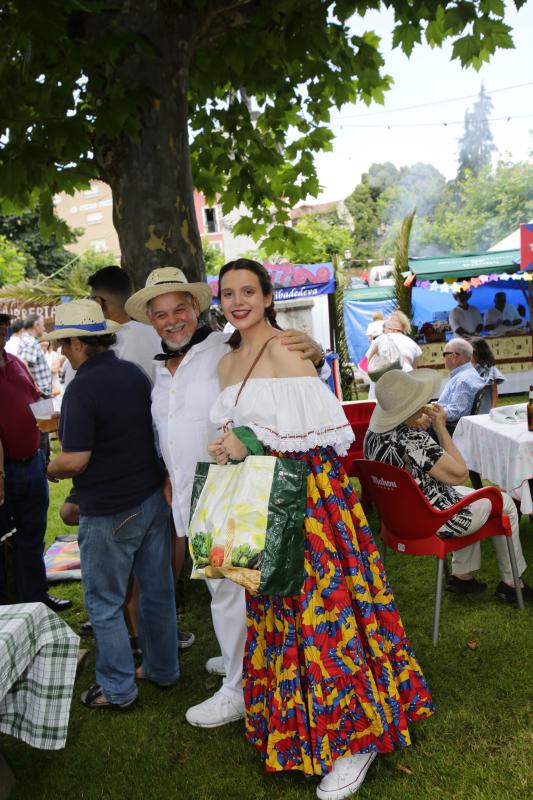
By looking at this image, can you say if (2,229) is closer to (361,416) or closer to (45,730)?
(361,416)

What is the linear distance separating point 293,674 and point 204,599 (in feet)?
7.35

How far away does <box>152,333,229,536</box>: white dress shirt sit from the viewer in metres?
3.00

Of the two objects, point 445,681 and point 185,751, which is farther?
point 445,681

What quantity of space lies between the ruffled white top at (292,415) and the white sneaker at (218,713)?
4.55 feet

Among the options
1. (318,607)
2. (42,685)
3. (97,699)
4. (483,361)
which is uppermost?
(483,361)

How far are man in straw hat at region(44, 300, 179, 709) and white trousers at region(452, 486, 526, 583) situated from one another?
1762mm

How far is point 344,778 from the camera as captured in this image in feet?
8.34

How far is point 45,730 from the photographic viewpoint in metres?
2.35

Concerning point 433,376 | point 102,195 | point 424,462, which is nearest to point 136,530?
point 424,462

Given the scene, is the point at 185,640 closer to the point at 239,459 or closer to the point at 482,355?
the point at 239,459

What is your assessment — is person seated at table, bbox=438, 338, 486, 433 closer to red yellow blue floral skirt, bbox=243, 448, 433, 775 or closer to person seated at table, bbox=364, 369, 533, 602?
person seated at table, bbox=364, 369, 533, 602

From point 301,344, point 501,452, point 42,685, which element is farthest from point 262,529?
point 501,452

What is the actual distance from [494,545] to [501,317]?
11702 millimetres

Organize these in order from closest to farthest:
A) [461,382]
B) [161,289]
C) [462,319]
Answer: [161,289]
[461,382]
[462,319]
